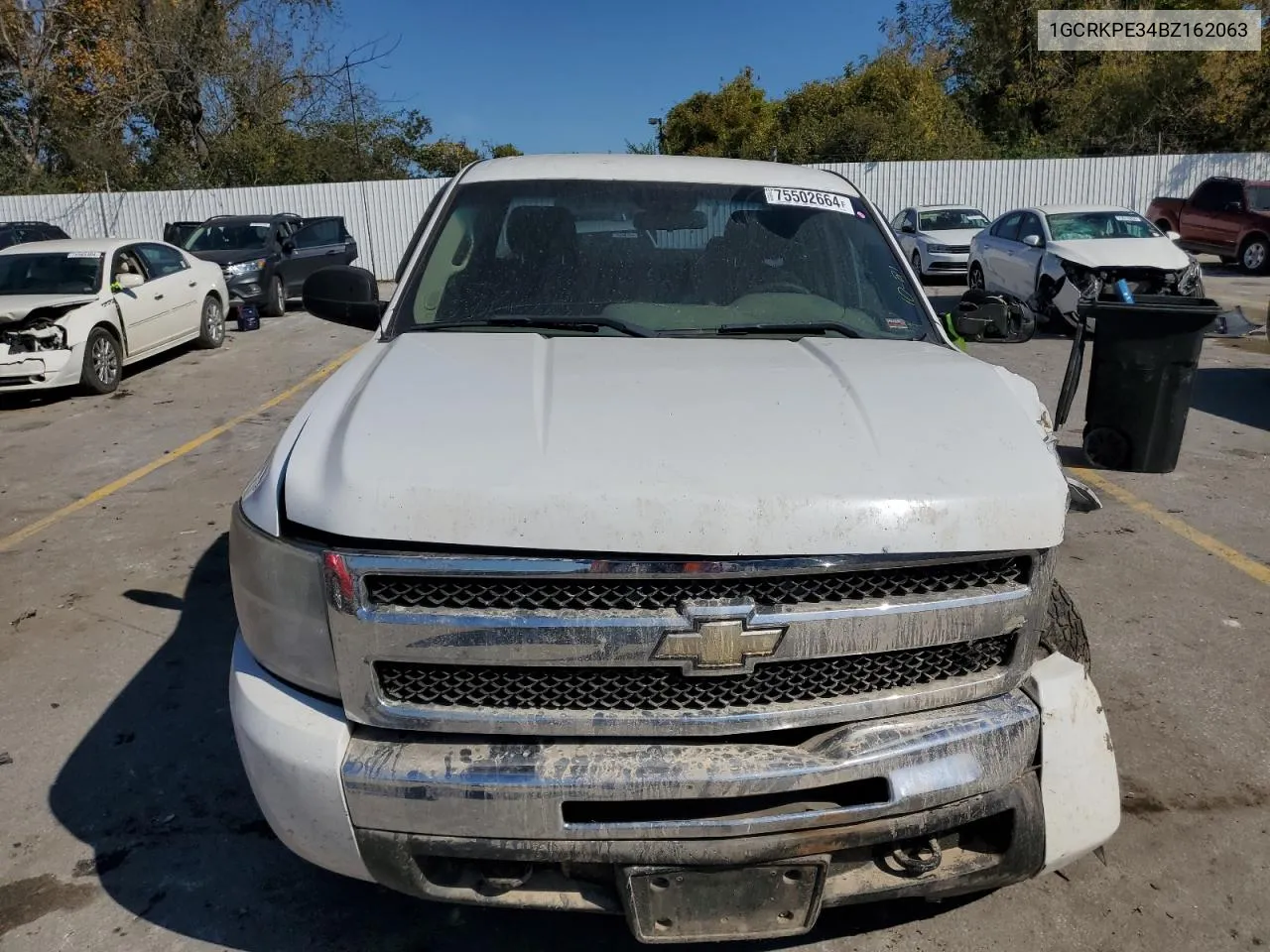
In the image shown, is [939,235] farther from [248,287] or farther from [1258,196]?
[248,287]

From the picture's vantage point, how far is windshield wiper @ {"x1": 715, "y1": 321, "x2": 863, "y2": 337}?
3.28 meters

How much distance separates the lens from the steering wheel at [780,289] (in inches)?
139

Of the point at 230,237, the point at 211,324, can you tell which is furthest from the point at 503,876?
the point at 230,237

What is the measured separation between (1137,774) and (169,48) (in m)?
34.4

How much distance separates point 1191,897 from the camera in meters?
2.75

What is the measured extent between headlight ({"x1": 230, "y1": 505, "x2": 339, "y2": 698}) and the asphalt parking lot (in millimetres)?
895

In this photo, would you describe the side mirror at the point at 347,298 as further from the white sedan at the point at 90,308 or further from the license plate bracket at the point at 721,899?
the white sedan at the point at 90,308

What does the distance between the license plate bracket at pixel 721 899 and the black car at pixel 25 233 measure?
18.7 m

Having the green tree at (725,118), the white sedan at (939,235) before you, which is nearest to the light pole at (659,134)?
Result: the green tree at (725,118)

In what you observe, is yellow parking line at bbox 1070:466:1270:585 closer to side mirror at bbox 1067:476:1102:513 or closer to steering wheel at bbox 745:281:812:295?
side mirror at bbox 1067:476:1102:513

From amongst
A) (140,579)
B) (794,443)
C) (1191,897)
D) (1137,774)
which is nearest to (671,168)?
(794,443)

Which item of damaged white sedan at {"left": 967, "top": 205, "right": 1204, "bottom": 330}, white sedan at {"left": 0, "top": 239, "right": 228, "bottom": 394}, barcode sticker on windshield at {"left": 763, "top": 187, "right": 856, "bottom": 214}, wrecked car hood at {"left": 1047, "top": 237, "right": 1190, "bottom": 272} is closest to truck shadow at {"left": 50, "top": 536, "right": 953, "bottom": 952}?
barcode sticker on windshield at {"left": 763, "top": 187, "right": 856, "bottom": 214}

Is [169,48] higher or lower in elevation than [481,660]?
higher

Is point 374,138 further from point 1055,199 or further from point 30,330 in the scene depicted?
point 30,330
